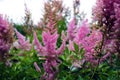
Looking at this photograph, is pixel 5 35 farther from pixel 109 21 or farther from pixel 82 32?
pixel 109 21

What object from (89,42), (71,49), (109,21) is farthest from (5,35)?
(109,21)

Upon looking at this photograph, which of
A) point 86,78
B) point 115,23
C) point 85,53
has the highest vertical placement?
point 115,23

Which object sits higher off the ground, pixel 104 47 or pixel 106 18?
pixel 106 18

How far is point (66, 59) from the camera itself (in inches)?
113

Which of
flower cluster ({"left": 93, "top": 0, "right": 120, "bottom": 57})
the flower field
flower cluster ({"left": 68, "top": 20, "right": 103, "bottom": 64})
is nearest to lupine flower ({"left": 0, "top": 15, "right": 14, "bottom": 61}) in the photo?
the flower field

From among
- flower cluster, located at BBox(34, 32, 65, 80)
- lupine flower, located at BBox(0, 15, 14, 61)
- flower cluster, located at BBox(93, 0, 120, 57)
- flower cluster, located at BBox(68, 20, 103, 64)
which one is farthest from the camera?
lupine flower, located at BBox(0, 15, 14, 61)

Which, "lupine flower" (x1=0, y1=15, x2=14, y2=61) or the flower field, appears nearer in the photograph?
the flower field

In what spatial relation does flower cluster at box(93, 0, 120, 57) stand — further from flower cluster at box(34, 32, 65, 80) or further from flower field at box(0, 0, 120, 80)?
flower cluster at box(34, 32, 65, 80)

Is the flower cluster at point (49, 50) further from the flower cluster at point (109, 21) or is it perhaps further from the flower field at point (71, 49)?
the flower cluster at point (109, 21)

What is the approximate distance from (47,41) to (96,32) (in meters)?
→ 0.45

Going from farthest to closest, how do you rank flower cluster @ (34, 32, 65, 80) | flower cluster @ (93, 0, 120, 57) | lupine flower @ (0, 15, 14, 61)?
lupine flower @ (0, 15, 14, 61) < flower cluster @ (93, 0, 120, 57) < flower cluster @ (34, 32, 65, 80)

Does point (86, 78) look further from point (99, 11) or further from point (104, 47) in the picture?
point (99, 11)

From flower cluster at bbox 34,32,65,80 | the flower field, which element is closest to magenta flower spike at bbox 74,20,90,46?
the flower field

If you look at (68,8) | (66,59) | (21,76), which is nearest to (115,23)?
(66,59)
